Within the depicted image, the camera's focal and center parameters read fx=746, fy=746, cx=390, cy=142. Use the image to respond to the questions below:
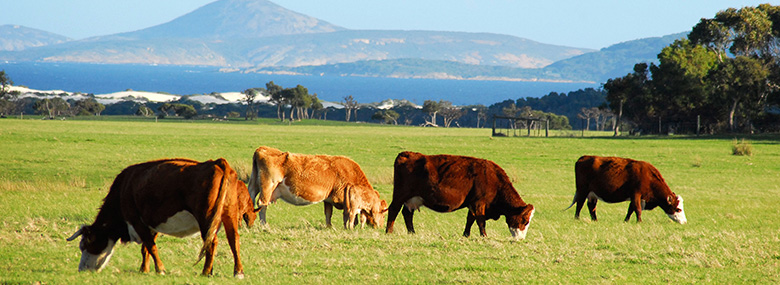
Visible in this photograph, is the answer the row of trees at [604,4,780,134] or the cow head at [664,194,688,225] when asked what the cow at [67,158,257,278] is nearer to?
the cow head at [664,194,688,225]

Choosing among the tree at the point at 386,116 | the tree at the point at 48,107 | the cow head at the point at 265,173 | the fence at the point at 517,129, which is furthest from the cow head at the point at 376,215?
the tree at the point at 386,116

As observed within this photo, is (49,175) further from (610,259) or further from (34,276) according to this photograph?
(610,259)

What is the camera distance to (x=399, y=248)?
1154 cm

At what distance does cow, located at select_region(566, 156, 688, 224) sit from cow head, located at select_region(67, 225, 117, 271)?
10874 mm

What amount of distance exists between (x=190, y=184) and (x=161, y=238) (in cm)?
414

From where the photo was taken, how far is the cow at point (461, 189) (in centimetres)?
1297

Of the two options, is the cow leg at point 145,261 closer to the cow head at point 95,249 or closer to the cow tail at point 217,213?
the cow head at point 95,249

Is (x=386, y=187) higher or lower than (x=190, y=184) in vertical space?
lower

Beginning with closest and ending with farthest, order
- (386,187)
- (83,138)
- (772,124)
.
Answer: (386,187), (83,138), (772,124)

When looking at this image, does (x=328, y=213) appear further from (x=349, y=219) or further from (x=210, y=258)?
(x=210, y=258)

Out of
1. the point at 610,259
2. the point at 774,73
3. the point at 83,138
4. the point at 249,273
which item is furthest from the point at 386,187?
the point at 774,73

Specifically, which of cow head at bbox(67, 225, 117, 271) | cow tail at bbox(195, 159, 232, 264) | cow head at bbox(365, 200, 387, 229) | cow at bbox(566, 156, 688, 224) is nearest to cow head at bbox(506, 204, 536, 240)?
cow head at bbox(365, 200, 387, 229)

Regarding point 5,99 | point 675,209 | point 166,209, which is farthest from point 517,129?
point 166,209

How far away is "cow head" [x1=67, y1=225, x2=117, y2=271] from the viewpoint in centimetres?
893
